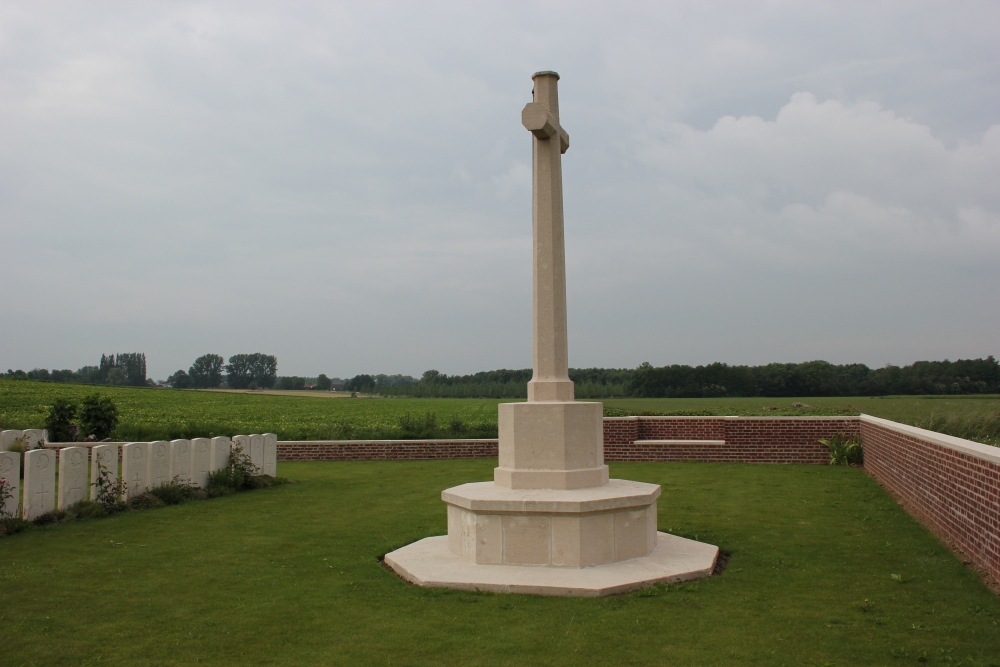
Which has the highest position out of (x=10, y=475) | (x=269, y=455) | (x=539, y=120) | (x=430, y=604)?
(x=539, y=120)

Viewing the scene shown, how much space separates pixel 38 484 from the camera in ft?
27.2

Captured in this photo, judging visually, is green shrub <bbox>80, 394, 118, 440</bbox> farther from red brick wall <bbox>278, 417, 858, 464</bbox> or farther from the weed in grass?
the weed in grass

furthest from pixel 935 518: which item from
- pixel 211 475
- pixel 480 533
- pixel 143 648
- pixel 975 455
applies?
pixel 211 475

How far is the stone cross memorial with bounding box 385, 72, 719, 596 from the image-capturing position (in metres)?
5.89

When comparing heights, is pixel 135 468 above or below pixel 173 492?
above

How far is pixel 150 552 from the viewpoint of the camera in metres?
6.96

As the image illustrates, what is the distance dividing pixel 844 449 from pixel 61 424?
1658 centimetres

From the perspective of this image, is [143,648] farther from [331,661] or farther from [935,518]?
[935,518]

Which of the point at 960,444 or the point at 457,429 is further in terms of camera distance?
the point at 457,429

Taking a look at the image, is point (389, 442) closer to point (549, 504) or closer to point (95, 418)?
point (95, 418)

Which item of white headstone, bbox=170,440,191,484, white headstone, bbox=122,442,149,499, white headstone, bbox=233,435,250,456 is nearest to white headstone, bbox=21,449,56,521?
white headstone, bbox=122,442,149,499

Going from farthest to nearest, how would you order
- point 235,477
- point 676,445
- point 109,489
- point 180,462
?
point 676,445 → point 235,477 → point 180,462 → point 109,489

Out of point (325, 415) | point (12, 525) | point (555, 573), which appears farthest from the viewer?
point (325, 415)

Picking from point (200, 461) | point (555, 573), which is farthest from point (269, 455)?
point (555, 573)
